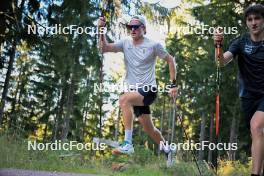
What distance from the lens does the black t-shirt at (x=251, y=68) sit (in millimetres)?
3283

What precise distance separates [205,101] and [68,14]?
11.9 meters

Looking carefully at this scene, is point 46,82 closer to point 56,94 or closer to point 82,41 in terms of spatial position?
point 56,94

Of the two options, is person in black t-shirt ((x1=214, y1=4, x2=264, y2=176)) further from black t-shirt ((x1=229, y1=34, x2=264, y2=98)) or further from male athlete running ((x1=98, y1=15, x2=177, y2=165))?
male athlete running ((x1=98, y1=15, x2=177, y2=165))

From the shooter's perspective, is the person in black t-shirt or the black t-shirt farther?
the black t-shirt

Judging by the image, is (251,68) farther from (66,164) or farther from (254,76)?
(66,164)

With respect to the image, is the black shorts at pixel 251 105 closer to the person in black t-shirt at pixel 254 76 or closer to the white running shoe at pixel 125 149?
the person in black t-shirt at pixel 254 76

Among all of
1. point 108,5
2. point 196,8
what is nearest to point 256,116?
point 108,5

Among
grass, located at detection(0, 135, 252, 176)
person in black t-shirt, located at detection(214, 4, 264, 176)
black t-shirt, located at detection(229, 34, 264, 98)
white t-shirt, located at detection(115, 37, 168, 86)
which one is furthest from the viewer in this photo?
grass, located at detection(0, 135, 252, 176)

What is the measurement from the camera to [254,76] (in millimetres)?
3291

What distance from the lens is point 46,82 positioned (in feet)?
79.0

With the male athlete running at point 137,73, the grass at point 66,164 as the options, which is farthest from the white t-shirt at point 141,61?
the grass at point 66,164

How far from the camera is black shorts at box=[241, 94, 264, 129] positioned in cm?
328

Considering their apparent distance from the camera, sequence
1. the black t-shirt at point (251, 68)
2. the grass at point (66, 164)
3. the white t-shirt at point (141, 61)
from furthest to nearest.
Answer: the grass at point (66, 164), the white t-shirt at point (141, 61), the black t-shirt at point (251, 68)

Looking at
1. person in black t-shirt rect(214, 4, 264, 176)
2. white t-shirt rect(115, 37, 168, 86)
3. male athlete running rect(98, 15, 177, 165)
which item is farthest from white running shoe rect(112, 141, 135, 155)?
person in black t-shirt rect(214, 4, 264, 176)
